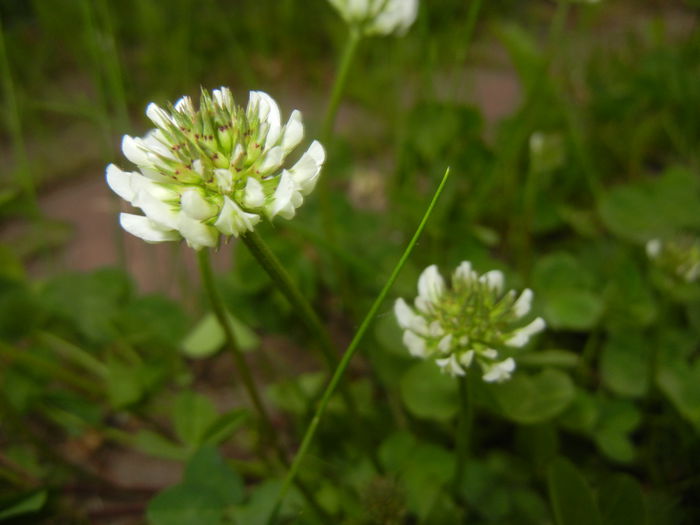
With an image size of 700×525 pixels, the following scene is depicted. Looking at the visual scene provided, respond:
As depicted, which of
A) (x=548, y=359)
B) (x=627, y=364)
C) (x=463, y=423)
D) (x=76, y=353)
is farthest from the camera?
(x=76, y=353)

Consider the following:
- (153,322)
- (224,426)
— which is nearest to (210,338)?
(153,322)

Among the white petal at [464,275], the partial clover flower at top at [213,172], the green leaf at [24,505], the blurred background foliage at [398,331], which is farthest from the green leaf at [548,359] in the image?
the green leaf at [24,505]

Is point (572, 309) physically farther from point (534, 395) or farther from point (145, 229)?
point (145, 229)

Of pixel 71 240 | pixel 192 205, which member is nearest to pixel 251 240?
pixel 192 205

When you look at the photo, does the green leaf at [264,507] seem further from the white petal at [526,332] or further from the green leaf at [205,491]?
the white petal at [526,332]

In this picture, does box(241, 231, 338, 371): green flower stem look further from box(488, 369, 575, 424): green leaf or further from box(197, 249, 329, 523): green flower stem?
box(488, 369, 575, 424): green leaf

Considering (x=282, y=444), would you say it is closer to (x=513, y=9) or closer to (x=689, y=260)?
(x=689, y=260)

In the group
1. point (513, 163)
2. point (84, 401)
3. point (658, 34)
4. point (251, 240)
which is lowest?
point (84, 401)
